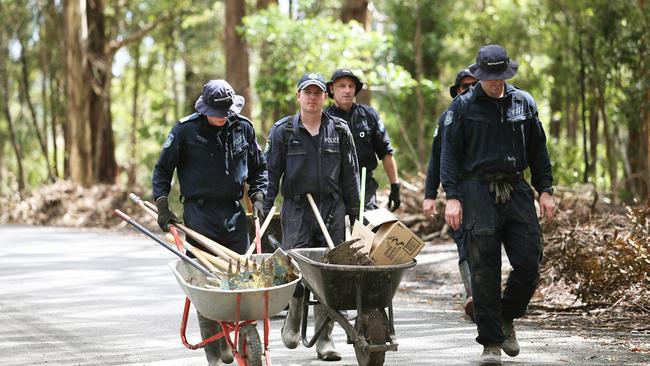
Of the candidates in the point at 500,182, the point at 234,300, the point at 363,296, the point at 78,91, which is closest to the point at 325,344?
the point at 363,296

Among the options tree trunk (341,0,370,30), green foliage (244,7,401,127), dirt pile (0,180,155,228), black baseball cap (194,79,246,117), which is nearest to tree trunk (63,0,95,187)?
dirt pile (0,180,155,228)

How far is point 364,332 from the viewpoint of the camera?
6.56 meters

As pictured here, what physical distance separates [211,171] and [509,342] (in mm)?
2519

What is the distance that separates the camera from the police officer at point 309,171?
7.79 m

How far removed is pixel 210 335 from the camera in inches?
272

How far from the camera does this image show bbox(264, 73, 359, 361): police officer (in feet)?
25.6

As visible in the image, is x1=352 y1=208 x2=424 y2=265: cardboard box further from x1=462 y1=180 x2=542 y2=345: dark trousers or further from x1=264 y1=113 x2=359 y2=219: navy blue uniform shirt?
x1=264 y1=113 x2=359 y2=219: navy blue uniform shirt

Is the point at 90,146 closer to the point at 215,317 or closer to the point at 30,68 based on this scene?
the point at 30,68

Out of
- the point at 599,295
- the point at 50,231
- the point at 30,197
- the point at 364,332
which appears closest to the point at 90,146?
the point at 30,197

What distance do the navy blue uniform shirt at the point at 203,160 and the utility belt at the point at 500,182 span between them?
1768 mm

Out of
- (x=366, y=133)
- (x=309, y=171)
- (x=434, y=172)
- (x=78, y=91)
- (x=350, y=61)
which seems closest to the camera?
(x=309, y=171)

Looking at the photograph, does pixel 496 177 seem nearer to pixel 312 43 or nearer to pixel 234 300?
pixel 234 300

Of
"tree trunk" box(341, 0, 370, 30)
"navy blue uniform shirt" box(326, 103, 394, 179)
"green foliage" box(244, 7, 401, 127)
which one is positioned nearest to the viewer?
"navy blue uniform shirt" box(326, 103, 394, 179)

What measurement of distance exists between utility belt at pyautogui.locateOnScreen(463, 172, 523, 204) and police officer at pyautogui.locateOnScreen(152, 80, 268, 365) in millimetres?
1663
